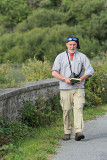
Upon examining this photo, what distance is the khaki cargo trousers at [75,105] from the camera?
7.64 m

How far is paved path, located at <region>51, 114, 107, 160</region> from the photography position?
245 inches

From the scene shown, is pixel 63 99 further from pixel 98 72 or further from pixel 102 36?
pixel 102 36

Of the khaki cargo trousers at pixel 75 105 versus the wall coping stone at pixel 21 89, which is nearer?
the khaki cargo trousers at pixel 75 105

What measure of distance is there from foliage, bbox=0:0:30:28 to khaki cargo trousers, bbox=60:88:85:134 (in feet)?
247

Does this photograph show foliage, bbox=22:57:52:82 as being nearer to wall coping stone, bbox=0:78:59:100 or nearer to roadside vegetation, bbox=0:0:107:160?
roadside vegetation, bbox=0:0:107:160

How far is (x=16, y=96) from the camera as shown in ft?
27.8

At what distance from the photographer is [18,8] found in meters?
84.9

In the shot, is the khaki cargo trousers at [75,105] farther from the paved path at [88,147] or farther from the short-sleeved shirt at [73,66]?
the paved path at [88,147]

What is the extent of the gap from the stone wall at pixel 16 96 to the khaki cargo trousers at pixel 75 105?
3.44 feet

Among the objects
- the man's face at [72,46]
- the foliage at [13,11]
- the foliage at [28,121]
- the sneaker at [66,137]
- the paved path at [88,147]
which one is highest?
the foliage at [13,11]

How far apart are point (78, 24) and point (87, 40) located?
9186 mm

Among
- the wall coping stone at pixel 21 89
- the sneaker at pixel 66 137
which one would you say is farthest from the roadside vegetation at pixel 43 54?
the wall coping stone at pixel 21 89

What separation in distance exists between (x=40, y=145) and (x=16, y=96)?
1.81m

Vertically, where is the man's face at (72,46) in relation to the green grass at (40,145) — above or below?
above
